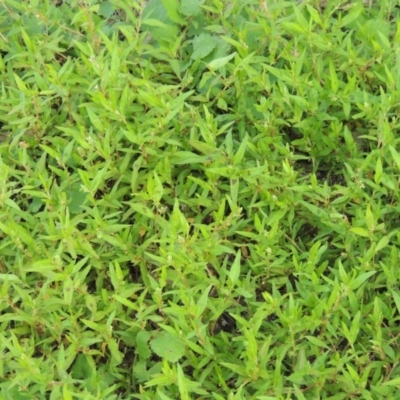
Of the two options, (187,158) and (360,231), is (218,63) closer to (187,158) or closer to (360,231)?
(187,158)

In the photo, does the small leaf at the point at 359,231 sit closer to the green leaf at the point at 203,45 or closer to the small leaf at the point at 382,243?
the small leaf at the point at 382,243

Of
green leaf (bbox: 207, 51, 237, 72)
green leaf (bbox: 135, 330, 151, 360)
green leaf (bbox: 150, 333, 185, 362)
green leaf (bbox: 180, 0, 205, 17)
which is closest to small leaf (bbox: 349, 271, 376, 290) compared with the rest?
green leaf (bbox: 150, 333, 185, 362)

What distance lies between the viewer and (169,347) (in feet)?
8.36

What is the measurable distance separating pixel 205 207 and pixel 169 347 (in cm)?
71

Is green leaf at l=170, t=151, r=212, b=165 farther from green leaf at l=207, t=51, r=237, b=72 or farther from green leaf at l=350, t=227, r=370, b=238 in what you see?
green leaf at l=350, t=227, r=370, b=238

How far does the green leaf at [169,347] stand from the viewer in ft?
8.24

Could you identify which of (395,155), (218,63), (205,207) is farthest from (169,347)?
(218,63)

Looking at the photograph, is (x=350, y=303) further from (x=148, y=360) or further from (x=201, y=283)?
(x=148, y=360)

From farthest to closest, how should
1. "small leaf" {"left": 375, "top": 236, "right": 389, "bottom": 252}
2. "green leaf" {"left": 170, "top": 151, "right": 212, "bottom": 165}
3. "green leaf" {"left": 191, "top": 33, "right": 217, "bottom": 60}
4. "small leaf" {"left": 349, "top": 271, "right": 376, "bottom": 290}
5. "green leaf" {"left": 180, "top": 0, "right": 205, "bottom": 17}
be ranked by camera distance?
1. "green leaf" {"left": 180, "top": 0, "right": 205, "bottom": 17}
2. "green leaf" {"left": 191, "top": 33, "right": 217, "bottom": 60}
3. "green leaf" {"left": 170, "top": 151, "right": 212, "bottom": 165}
4. "small leaf" {"left": 375, "top": 236, "right": 389, "bottom": 252}
5. "small leaf" {"left": 349, "top": 271, "right": 376, "bottom": 290}

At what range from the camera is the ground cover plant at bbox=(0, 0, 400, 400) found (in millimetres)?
2533

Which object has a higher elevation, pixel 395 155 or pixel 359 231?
pixel 395 155

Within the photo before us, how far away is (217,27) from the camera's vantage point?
339 cm

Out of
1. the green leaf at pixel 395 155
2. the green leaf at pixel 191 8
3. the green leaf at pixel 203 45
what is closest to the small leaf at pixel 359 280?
the green leaf at pixel 395 155

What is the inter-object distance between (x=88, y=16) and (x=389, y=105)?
1524 mm
